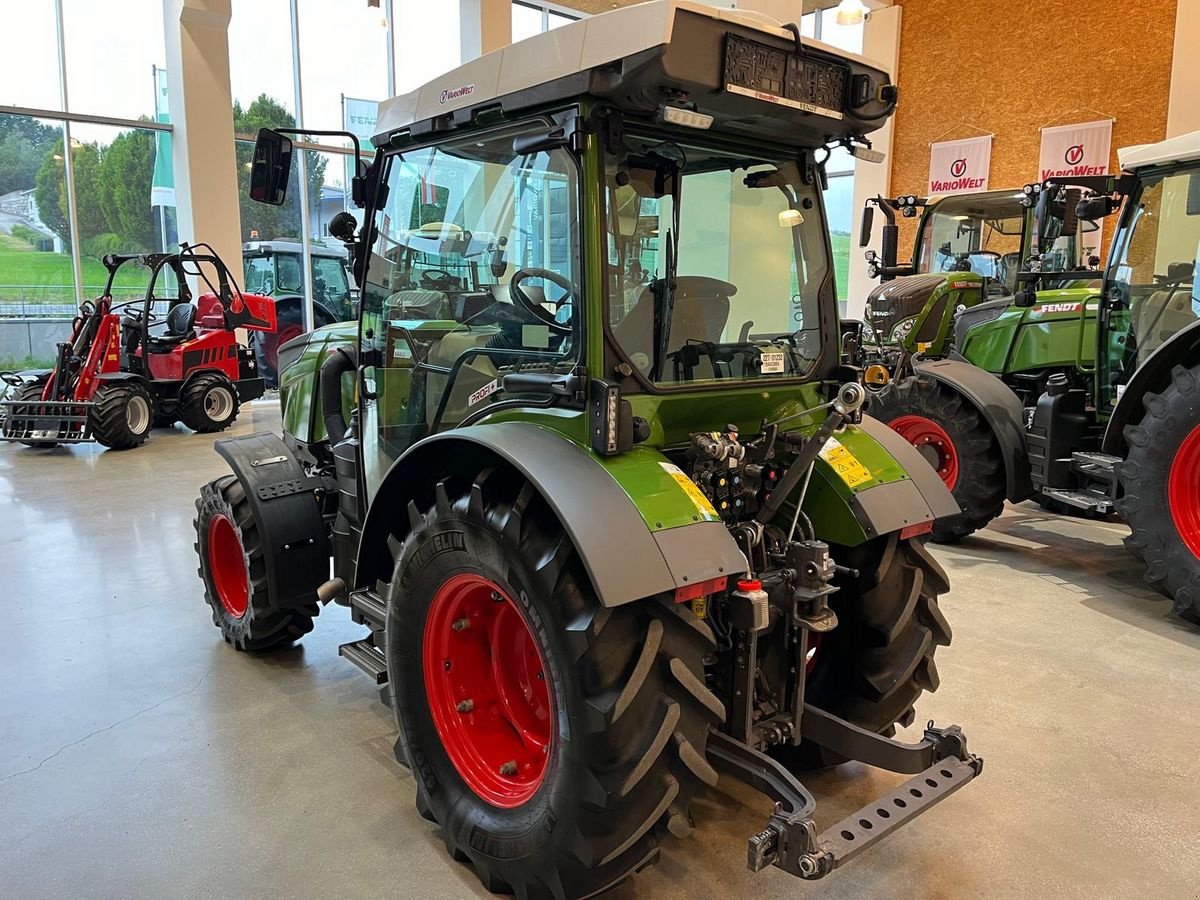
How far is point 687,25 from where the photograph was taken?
1934mm

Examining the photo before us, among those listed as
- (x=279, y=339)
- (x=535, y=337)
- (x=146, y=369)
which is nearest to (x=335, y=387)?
(x=535, y=337)

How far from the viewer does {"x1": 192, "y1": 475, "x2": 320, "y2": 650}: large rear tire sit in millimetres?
3459

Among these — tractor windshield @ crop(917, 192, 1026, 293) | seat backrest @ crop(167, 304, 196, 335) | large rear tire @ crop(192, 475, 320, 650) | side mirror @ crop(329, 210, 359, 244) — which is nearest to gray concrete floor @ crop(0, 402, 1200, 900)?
large rear tire @ crop(192, 475, 320, 650)

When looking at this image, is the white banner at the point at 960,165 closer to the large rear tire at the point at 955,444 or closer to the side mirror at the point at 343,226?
Answer: the large rear tire at the point at 955,444

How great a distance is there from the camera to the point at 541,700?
2.47 meters

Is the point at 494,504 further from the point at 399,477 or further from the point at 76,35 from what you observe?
the point at 76,35

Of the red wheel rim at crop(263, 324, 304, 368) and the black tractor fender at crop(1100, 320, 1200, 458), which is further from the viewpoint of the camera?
the red wheel rim at crop(263, 324, 304, 368)

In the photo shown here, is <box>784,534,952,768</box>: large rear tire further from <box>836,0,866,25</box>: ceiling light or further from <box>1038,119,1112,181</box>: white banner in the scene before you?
<box>1038,119,1112,181</box>: white banner

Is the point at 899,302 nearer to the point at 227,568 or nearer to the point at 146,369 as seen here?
the point at 227,568

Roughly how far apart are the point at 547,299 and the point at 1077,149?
10750 mm

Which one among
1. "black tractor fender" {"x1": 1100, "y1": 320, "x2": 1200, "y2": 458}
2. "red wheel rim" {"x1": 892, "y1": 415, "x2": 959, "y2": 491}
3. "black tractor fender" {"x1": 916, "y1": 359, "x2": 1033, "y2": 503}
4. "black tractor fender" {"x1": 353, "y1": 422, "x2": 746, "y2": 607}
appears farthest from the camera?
"red wheel rim" {"x1": 892, "y1": 415, "x2": 959, "y2": 491}

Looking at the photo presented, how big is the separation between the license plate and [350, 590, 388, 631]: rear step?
1.79 metres

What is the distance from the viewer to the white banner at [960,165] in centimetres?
1171

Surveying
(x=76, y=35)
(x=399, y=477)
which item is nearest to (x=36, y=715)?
(x=399, y=477)
